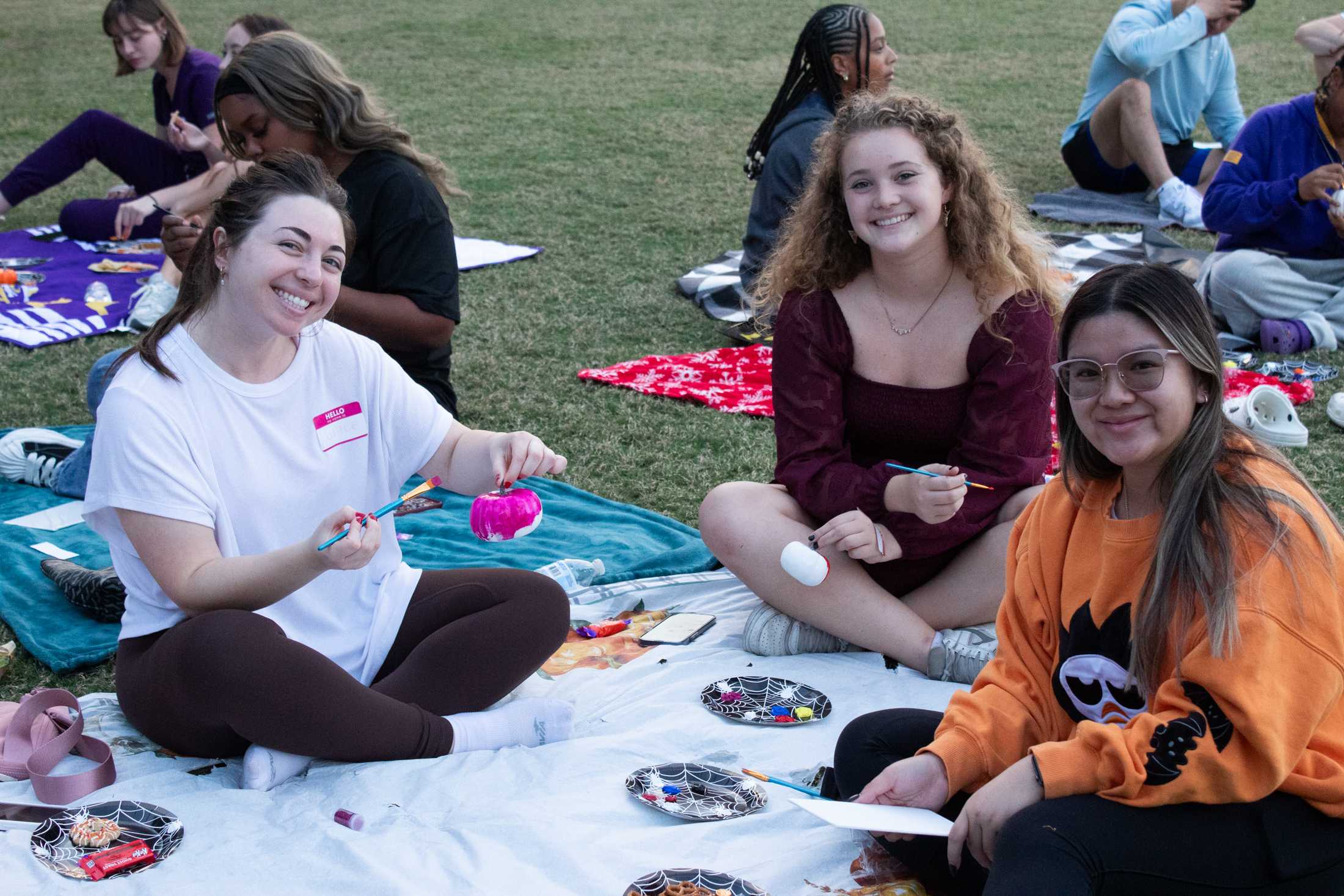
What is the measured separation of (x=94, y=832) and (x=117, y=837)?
1.7 inches

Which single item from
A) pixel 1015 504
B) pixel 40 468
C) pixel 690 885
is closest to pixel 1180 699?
pixel 690 885

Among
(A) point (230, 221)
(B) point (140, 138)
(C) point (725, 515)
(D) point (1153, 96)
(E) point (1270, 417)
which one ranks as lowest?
(E) point (1270, 417)

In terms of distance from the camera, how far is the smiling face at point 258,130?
11.3 ft

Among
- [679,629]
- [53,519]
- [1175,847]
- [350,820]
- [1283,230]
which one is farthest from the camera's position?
[1283,230]

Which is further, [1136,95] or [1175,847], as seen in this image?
[1136,95]

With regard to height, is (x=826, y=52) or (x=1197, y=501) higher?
(x=826, y=52)

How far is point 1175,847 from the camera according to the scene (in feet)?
5.62

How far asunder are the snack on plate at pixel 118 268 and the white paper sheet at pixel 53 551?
2864 millimetres

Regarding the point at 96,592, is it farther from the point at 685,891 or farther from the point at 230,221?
the point at 685,891

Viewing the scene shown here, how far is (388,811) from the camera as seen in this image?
7.37ft

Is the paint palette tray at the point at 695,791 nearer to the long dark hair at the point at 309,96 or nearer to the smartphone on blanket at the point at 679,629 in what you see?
the smartphone on blanket at the point at 679,629

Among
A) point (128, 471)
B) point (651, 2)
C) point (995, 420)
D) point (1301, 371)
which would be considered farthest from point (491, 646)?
point (651, 2)

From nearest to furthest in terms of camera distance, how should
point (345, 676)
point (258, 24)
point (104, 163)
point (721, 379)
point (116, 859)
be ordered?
point (116, 859) < point (345, 676) < point (721, 379) < point (258, 24) < point (104, 163)

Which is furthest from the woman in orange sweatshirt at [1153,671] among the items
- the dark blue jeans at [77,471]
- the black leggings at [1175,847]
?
the dark blue jeans at [77,471]
